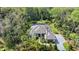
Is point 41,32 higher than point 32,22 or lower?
lower

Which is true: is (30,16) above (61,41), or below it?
above

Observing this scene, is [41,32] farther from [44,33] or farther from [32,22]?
[32,22]

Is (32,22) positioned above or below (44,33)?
above

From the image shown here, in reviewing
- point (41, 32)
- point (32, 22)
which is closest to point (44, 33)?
point (41, 32)
